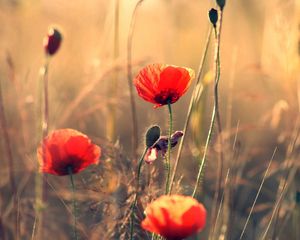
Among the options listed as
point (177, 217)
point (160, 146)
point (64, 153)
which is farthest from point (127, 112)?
point (177, 217)

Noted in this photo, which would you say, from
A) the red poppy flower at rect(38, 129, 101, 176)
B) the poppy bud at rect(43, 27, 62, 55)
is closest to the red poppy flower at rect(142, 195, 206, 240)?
the red poppy flower at rect(38, 129, 101, 176)

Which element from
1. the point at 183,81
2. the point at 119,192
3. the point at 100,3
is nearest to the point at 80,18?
the point at 100,3

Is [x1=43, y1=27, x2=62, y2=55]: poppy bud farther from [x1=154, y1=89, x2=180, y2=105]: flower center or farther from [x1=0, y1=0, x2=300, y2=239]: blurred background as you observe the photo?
[x1=154, y1=89, x2=180, y2=105]: flower center

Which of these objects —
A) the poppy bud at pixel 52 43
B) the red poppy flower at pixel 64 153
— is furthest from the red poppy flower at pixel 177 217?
the poppy bud at pixel 52 43

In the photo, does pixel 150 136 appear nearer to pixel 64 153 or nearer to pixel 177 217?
pixel 64 153

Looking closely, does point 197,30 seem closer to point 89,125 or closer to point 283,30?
point 89,125

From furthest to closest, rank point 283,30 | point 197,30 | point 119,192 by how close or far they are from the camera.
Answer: point 197,30, point 283,30, point 119,192
